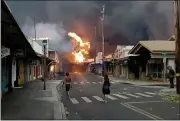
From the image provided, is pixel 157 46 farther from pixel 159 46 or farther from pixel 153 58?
pixel 153 58

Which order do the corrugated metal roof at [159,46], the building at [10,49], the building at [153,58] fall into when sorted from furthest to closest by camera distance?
the corrugated metal roof at [159,46], the building at [153,58], the building at [10,49]

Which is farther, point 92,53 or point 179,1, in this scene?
point 92,53

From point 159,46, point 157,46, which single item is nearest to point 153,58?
point 157,46

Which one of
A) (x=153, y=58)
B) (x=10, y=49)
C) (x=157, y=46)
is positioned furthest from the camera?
(x=157, y=46)

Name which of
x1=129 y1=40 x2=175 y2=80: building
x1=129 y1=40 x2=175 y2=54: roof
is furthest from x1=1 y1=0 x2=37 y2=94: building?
x1=129 y1=40 x2=175 y2=80: building

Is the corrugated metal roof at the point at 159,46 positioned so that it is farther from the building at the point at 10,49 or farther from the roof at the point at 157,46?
the building at the point at 10,49

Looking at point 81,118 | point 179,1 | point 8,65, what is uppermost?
point 179,1

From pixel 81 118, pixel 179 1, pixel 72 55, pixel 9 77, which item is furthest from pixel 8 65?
pixel 72 55

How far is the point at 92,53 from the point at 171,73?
86109 mm

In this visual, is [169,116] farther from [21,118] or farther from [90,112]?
[21,118]

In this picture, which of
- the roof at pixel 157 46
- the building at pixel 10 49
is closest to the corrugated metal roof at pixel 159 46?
the roof at pixel 157 46

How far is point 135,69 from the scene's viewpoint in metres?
57.3

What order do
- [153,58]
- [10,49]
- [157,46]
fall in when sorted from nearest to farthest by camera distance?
[10,49] → [153,58] → [157,46]

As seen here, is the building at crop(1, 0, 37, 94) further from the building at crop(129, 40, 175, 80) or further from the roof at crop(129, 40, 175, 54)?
the building at crop(129, 40, 175, 80)
